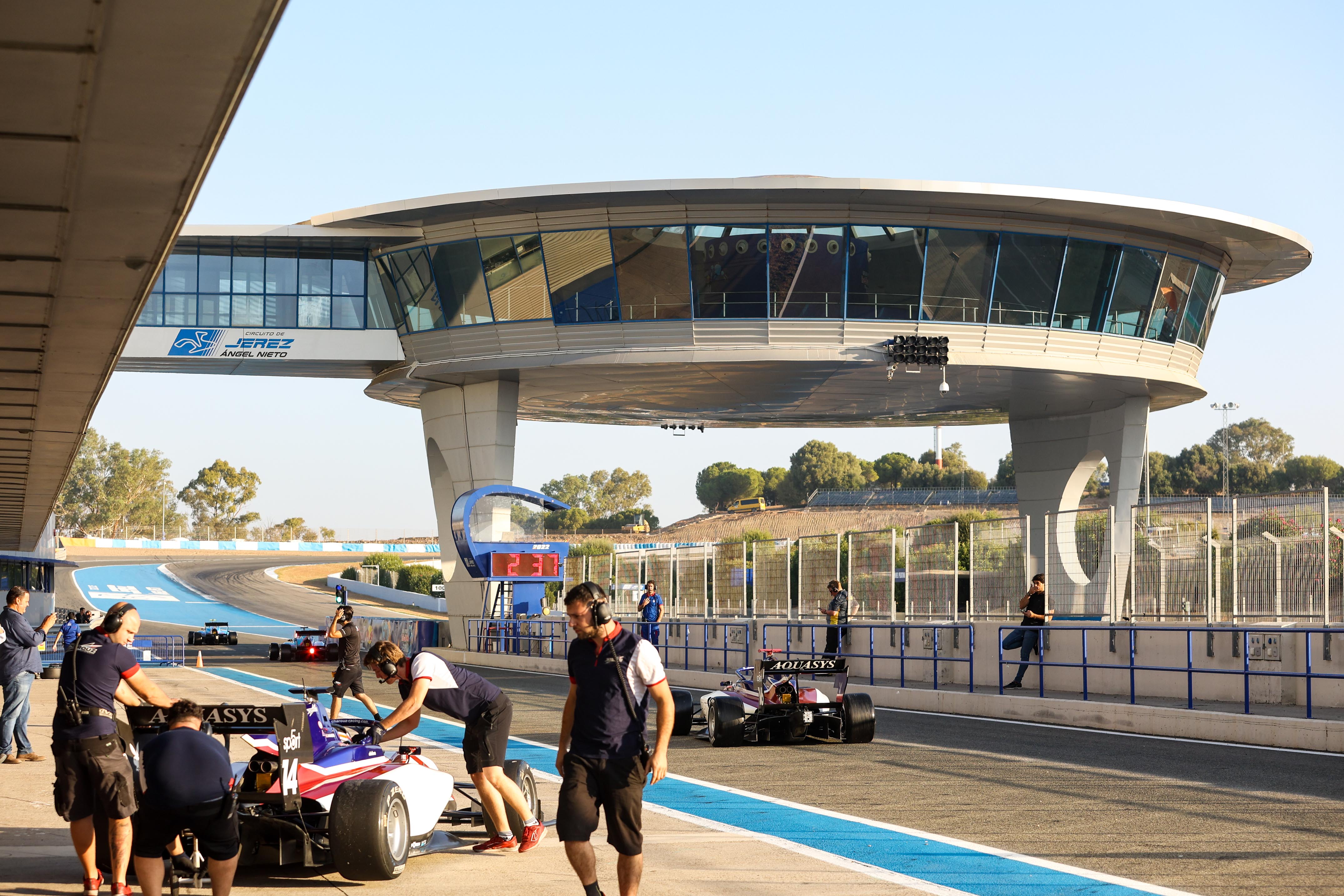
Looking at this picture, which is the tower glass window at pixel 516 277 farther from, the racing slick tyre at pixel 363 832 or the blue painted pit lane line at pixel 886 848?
the racing slick tyre at pixel 363 832

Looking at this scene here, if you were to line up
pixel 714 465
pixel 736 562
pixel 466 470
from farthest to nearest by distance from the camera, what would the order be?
1. pixel 714 465
2. pixel 466 470
3. pixel 736 562

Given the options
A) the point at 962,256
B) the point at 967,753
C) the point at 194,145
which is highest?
the point at 962,256

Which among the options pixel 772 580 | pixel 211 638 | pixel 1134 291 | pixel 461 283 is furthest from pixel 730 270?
pixel 211 638

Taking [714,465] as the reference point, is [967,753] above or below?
below

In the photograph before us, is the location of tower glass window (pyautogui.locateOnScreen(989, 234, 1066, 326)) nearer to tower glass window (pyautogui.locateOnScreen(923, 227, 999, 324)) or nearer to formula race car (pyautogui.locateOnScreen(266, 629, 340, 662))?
tower glass window (pyautogui.locateOnScreen(923, 227, 999, 324))

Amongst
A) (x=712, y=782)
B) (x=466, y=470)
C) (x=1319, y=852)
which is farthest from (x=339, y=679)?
(x=466, y=470)

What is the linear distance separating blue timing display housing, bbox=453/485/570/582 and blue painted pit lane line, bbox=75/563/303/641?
2271 cm

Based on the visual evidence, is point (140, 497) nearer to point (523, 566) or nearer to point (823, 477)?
point (823, 477)

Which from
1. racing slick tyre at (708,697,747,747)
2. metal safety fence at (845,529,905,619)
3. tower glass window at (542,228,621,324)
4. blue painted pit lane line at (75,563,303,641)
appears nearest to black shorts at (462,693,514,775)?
racing slick tyre at (708,697,747,747)

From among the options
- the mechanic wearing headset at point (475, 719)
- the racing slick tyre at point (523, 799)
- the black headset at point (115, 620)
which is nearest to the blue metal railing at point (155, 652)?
the racing slick tyre at point (523, 799)

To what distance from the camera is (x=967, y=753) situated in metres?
16.1

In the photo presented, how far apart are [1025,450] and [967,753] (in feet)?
116

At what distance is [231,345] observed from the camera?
1754 inches

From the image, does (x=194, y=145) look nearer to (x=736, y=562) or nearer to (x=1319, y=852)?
(x=1319, y=852)
